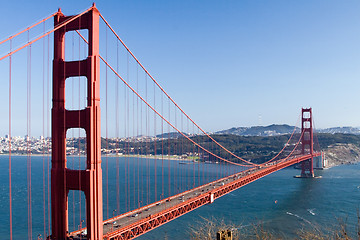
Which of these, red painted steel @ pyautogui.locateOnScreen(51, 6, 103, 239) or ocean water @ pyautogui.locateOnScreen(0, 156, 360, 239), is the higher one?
red painted steel @ pyautogui.locateOnScreen(51, 6, 103, 239)

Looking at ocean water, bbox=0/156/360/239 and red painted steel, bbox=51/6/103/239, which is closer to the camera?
red painted steel, bbox=51/6/103/239

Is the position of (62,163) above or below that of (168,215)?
above

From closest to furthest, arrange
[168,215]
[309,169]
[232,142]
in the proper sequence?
[168,215] → [309,169] → [232,142]

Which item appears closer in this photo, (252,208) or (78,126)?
(78,126)

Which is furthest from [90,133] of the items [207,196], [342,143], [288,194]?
[342,143]

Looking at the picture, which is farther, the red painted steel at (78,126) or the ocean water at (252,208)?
the ocean water at (252,208)

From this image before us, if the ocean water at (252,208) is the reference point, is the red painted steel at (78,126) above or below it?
above

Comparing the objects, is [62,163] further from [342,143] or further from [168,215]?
[342,143]

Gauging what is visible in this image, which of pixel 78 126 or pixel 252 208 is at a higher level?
pixel 78 126
